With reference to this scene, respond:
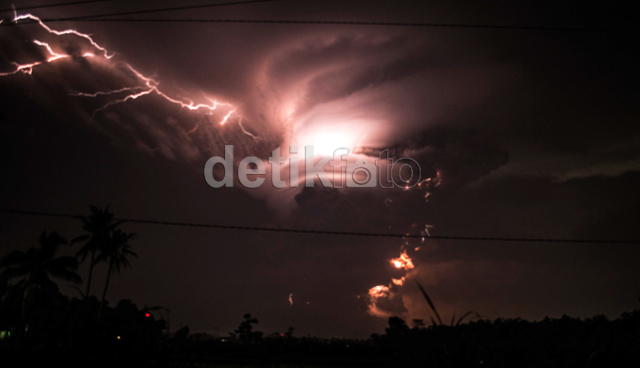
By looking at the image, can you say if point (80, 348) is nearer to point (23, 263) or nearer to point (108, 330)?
point (108, 330)

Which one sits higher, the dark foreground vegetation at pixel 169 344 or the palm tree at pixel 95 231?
the palm tree at pixel 95 231

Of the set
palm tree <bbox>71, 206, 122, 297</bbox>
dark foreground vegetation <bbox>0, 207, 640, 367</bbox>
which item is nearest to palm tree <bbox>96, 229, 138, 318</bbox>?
palm tree <bbox>71, 206, 122, 297</bbox>

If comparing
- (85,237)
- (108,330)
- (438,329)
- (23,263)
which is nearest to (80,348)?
(108,330)

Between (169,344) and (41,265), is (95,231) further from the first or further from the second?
(169,344)

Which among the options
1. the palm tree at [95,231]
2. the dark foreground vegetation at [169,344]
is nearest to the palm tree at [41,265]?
the palm tree at [95,231]

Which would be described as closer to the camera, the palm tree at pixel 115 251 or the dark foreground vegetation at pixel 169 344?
the dark foreground vegetation at pixel 169 344

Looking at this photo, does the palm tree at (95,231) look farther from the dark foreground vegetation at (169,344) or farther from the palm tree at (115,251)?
the dark foreground vegetation at (169,344)

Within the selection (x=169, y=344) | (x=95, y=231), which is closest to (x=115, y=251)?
(x=95, y=231)

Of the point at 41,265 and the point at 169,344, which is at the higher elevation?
the point at 41,265

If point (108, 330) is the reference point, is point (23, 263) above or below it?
above
